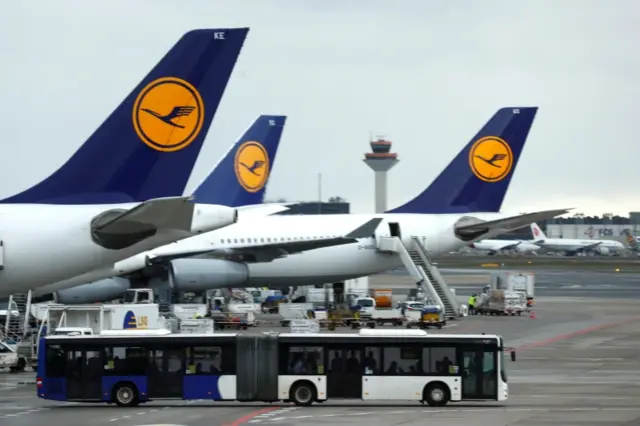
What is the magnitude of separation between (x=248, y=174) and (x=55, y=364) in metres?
45.4

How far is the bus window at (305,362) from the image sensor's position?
119 feet

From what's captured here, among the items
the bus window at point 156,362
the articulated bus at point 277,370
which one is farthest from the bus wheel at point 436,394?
the bus window at point 156,362

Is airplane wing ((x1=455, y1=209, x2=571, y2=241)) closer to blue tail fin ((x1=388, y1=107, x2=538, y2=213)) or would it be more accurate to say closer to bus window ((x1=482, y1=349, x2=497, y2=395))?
blue tail fin ((x1=388, y1=107, x2=538, y2=213))

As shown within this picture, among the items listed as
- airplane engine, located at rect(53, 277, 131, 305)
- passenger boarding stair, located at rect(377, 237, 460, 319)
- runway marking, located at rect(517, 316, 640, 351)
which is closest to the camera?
runway marking, located at rect(517, 316, 640, 351)

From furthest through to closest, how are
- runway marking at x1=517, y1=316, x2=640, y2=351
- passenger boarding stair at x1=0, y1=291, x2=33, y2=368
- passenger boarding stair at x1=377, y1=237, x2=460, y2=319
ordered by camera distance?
passenger boarding stair at x1=377, y1=237, x2=460, y2=319, runway marking at x1=517, y1=316, x2=640, y2=351, passenger boarding stair at x1=0, y1=291, x2=33, y2=368

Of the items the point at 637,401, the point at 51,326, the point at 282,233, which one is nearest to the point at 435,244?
the point at 282,233

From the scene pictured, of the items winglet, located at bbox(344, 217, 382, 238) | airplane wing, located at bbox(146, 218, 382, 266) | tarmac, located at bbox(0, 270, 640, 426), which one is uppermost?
winglet, located at bbox(344, 217, 382, 238)

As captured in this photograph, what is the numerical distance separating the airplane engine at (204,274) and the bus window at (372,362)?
3426cm

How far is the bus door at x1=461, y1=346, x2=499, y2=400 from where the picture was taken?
35906 mm

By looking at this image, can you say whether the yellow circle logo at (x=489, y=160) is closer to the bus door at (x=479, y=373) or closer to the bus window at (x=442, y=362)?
the bus door at (x=479, y=373)

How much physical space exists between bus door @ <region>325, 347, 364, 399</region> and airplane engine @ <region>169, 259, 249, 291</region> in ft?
111

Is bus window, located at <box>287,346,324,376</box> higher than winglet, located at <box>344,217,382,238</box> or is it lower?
lower

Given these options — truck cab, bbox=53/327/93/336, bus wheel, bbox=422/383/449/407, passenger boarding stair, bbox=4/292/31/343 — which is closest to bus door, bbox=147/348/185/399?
bus wheel, bbox=422/383/449/407

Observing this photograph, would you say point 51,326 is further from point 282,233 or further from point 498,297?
point 498,297
